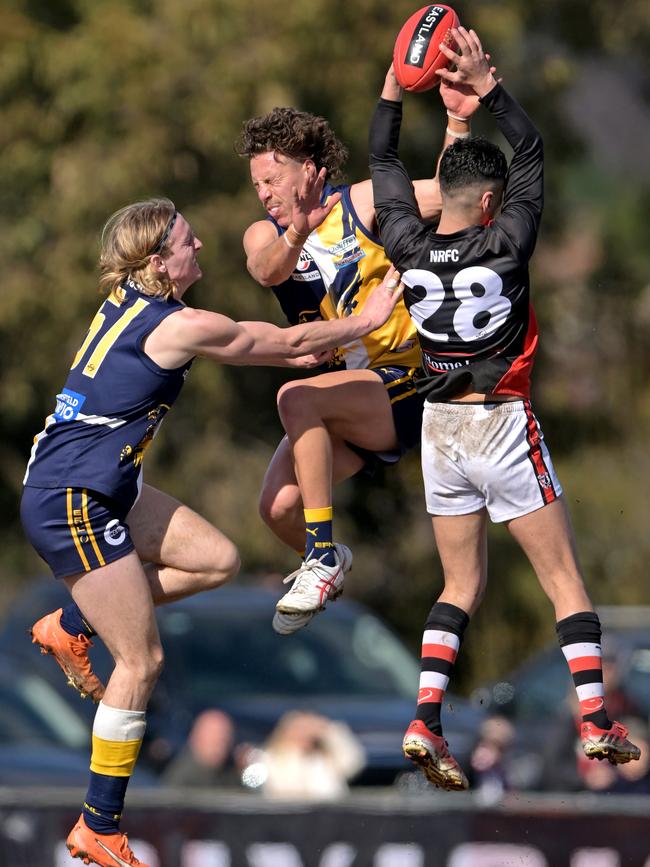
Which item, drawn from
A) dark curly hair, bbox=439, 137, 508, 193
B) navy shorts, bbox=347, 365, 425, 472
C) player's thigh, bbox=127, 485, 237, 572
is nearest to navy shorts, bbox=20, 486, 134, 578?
player's thigh, bbox=127, 485, 237, 572

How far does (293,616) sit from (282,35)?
30.6 ft

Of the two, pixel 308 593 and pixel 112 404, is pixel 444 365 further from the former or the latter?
pixel 112 404

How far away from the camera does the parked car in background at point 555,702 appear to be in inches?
391

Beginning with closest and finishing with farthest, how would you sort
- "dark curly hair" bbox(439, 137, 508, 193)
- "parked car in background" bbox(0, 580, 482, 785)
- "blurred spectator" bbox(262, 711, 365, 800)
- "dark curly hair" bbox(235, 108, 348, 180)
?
"dark curly hair" bbox(439, 137, 508, 193) → "dark curly hair" bbox(235, 108, 348, 180) → "blurred spectator" bbox(262, 711, 365, 800) → "parked car in background" bbox(0, 580, 482, 785)

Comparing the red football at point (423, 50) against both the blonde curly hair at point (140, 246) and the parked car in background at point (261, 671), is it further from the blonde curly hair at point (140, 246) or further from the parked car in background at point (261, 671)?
the parked car in background at point (261, 671)

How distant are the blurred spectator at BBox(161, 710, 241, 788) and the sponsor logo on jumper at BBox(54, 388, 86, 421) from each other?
4.49 m

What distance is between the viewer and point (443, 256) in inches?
235

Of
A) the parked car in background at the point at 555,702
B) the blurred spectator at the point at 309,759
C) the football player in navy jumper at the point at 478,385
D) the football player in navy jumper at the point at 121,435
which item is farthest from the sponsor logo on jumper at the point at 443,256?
the blurred spectator at the point at 309,759

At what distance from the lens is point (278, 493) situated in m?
6.82

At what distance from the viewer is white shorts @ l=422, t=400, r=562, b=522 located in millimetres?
6031

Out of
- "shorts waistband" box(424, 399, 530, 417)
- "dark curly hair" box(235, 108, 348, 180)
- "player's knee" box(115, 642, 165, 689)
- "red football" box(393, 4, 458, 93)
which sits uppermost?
"red football" box(393, 4, 458, 93)

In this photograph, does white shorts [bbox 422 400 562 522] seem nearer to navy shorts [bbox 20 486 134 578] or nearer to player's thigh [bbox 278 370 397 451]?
player's thigh [bbox 278 370 397 451]

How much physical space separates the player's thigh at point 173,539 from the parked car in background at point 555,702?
162 inches

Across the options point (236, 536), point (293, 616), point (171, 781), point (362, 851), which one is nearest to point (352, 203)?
point (293, 616)
